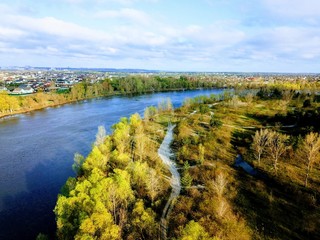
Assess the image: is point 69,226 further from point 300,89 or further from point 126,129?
point 300,89

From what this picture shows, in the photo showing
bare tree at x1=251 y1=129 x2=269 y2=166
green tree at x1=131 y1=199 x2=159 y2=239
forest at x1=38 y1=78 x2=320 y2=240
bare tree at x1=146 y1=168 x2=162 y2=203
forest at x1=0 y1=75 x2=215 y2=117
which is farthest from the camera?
forest at x1=0 y1=75 x2=215 y2=117

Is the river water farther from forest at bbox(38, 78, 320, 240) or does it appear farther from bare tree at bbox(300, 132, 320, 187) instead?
bare tree at bbox(300, 132, 320, 187)

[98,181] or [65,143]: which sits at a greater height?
[98,181]

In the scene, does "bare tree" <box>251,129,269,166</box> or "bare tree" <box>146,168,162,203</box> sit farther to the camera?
"bare tree" <box>251,129,269,166</box>

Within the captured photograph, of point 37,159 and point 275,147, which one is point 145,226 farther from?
point 37,159

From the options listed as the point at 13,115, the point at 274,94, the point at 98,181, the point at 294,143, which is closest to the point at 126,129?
the point at 98,181

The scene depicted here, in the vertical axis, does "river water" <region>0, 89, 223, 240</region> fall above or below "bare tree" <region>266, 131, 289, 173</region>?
below

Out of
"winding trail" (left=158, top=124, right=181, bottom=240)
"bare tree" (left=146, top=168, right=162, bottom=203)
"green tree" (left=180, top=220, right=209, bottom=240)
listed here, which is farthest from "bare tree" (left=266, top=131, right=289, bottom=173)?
"green tree" (left=180, top=220, right=209, bottom=240)
